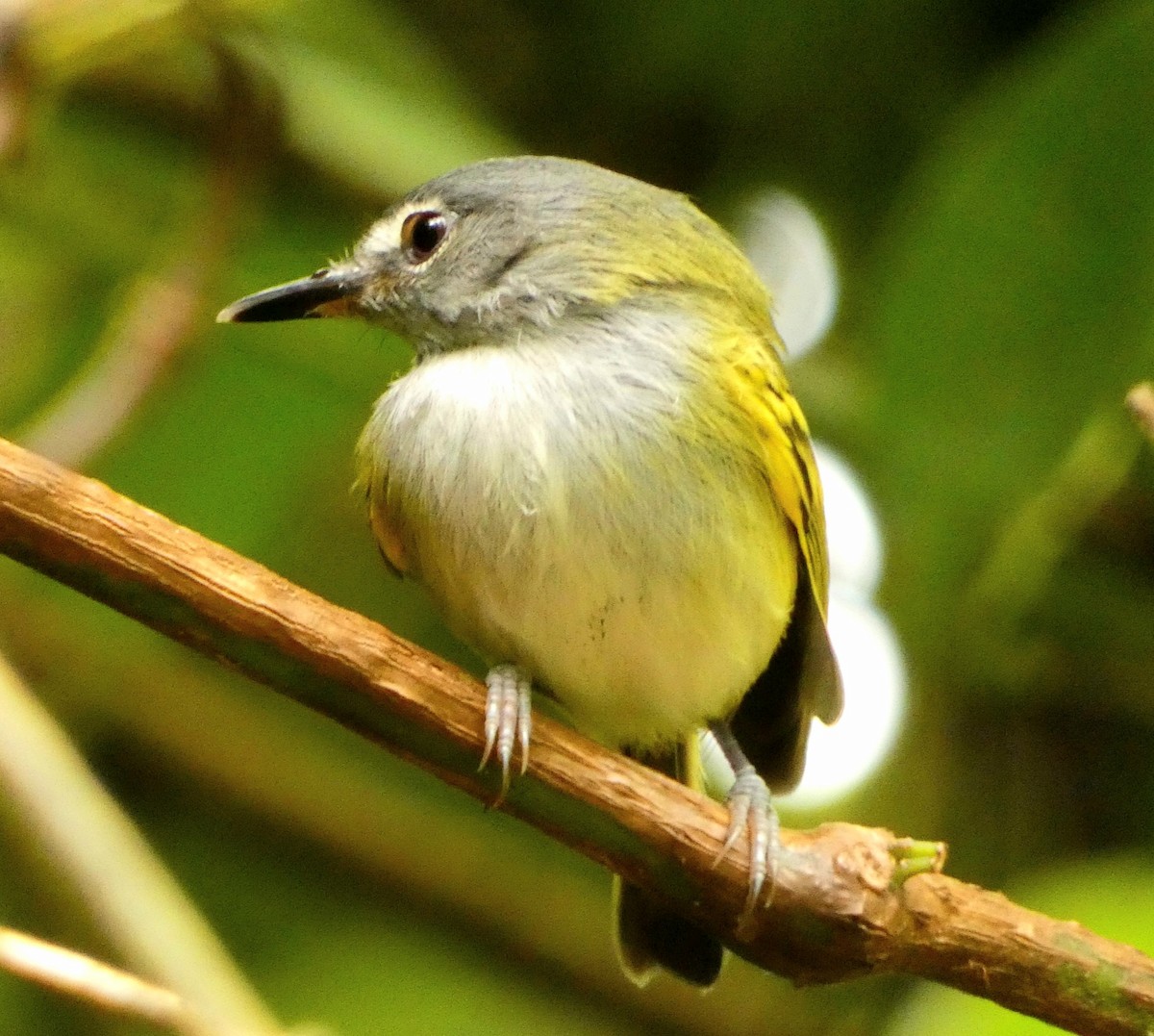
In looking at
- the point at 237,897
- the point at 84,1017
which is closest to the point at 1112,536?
the point at 237,897

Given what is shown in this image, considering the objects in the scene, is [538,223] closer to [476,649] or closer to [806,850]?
[476,649]

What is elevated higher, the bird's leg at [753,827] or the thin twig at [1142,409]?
the thin twig at [1142,409]

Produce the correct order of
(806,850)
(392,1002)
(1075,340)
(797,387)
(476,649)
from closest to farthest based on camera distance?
1. (806,850)
2. (476,649)
3. (1075,340)
4. (797,387)
5. (392,1002)

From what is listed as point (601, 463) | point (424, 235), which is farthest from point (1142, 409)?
point (424, 235)

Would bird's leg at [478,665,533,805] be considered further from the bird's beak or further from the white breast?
the bird's beak

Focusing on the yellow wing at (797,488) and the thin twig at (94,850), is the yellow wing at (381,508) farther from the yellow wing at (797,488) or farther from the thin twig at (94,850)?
the thin twig at (94,850)

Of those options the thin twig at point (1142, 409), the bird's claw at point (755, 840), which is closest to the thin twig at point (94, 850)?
the bird's claw at point (755, 840)
